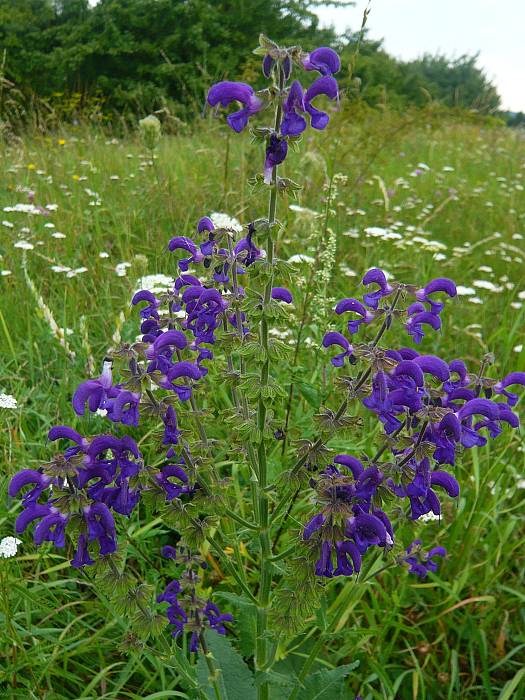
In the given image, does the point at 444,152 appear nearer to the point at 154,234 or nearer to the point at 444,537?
the point at 154,234

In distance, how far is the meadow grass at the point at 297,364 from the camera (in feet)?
6.69

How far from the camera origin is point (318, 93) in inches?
47.9

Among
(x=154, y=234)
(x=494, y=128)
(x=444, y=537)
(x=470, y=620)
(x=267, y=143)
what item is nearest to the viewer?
(x=267, y=143)

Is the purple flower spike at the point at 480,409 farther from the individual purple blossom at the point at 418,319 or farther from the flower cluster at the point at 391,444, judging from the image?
the individual purple blossom at the point at 418,319

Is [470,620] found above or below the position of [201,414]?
below

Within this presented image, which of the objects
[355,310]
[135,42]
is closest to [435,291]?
[355,310]

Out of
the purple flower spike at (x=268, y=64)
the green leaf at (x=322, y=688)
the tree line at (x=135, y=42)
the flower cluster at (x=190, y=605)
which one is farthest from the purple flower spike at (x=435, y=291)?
the tree line at (x=135, y=42)

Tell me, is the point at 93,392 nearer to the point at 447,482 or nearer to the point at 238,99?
the point at 238,99

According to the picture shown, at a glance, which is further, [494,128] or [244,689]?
[494,128]

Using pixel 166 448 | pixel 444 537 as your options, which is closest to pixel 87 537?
pixel 166 448

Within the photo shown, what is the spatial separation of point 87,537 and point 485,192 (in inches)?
261

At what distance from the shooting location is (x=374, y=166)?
22.9 feet

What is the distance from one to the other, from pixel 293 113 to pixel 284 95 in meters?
0.04

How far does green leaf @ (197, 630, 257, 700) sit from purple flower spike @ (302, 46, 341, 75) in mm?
1642
